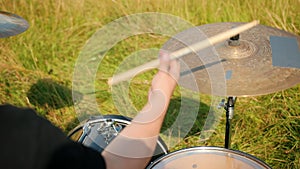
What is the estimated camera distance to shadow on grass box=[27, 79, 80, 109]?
365 cm

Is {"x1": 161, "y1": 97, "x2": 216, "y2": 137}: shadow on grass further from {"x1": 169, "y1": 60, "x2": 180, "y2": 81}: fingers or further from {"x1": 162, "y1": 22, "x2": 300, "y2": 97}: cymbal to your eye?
{"x1": 169, "y1": 60, "x2": 180, "y2": 81}: fingers

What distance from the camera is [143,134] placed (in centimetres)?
145

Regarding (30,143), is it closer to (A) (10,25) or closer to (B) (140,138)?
(B) (140,138)

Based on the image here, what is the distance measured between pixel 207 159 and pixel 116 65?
6.87 ft

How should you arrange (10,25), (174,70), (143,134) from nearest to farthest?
1. (143,134)
2. (174,70)
3. (10,25)

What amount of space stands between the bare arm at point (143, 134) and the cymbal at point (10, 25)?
4.21 ft

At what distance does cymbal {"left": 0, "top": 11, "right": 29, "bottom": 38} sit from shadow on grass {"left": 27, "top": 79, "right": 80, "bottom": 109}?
103 cm

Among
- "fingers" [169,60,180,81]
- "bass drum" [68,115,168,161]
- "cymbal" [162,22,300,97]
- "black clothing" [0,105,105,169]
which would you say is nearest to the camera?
"black clothing" [0,105,105,169]

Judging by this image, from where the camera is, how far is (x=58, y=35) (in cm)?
439

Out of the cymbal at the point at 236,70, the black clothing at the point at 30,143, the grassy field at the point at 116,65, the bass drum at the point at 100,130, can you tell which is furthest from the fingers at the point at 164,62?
the grassy field at the point at 116,65

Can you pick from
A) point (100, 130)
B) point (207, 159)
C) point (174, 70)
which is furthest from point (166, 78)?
point (100, 130)

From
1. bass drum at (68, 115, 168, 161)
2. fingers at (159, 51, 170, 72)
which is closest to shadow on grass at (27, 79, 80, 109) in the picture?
bass drum at (68, 115, 168, 161)

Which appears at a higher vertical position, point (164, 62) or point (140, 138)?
point (164, 62)

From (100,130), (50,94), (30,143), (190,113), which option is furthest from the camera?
(50,94)
